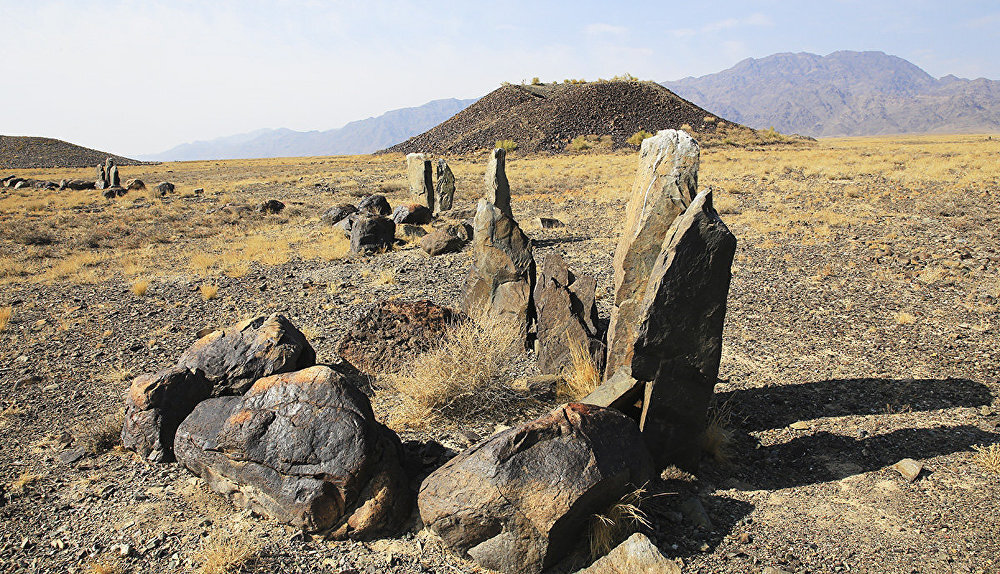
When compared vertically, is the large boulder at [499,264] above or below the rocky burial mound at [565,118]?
below

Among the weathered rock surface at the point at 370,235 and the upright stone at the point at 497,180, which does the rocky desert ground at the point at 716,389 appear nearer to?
the weathered rock surface at the point at 370,235

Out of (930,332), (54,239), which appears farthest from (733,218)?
(54,239)

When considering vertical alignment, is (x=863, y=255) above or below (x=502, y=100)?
below

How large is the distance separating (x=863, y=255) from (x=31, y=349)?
13.5 meters

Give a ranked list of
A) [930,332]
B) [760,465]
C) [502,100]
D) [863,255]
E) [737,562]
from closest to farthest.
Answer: [737,562] → [760,465] → [930,332] → [863,255] → [502,100]

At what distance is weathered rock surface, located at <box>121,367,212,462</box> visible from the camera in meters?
4.69

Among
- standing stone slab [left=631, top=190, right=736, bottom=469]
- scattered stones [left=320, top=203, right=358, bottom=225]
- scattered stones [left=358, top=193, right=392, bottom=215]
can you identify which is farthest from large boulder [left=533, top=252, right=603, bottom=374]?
scattered stones [left=358, top=193, right=392, bottom=215]

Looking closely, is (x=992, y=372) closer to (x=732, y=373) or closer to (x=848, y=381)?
(x=848, y=381)

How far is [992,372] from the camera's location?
589cm

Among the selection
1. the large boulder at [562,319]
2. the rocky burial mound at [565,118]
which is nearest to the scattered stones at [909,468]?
the large boulder at [562,319]

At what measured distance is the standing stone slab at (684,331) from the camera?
409cm

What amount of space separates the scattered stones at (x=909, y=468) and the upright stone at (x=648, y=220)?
2118 mm

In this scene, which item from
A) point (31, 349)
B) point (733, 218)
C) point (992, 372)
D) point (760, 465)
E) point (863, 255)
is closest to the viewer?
point (760, 465)

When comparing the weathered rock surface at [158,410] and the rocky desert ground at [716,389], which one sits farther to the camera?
the weathered rock surface at [158,410]
